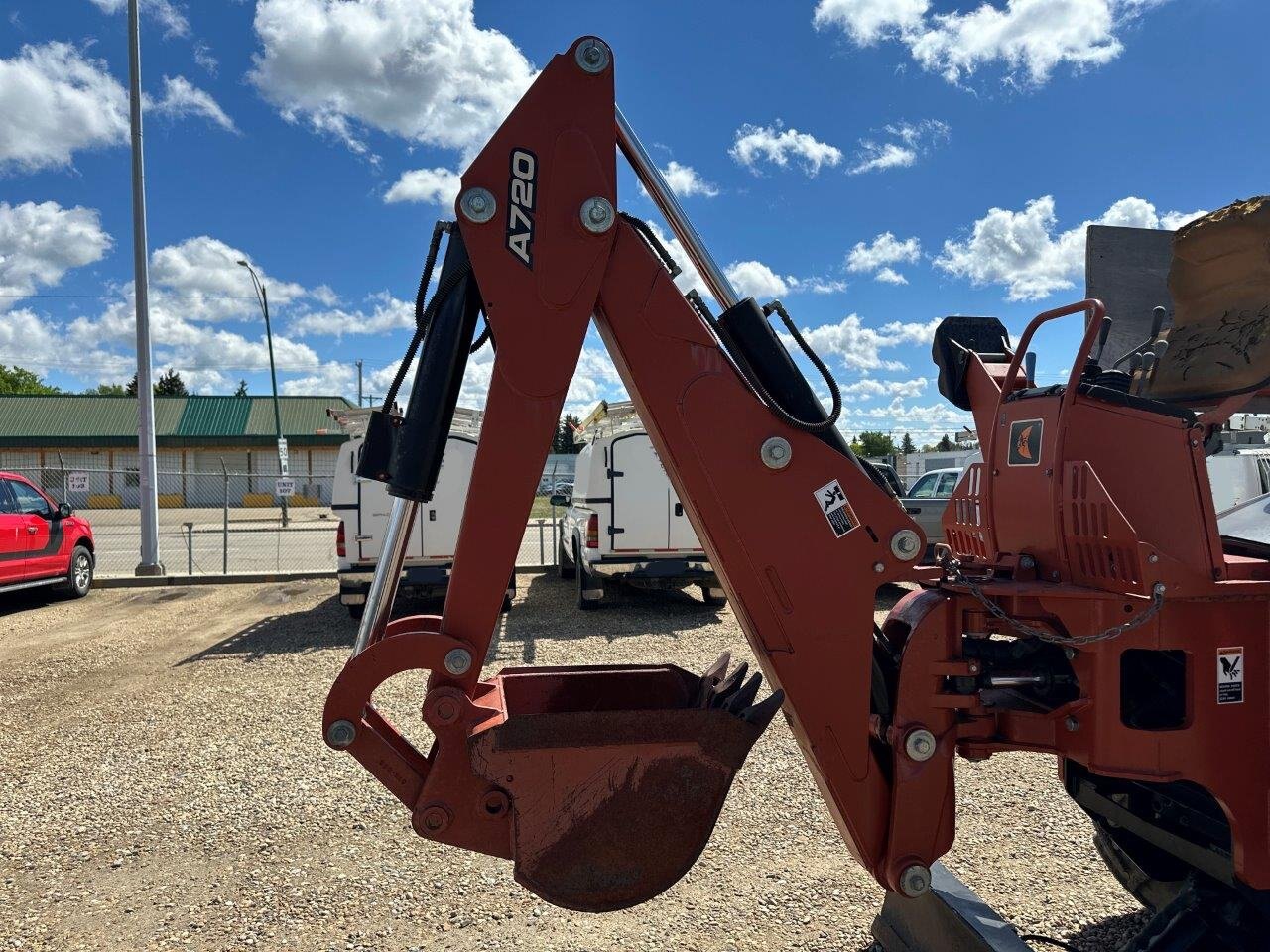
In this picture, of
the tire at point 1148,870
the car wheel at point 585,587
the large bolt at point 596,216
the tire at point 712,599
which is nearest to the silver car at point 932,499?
the tire at point 712,599

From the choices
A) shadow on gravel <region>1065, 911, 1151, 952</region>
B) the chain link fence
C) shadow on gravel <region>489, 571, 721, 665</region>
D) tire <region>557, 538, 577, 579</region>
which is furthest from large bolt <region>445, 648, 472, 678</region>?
tire <region>557, 538, 577, 579</region>

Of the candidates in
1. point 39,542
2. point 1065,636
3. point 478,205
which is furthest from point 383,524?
point 1065,636

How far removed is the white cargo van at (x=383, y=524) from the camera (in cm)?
998

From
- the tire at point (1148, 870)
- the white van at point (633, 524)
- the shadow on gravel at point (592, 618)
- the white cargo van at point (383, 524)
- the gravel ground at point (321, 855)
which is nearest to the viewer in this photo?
the tire at point (1148, 870)

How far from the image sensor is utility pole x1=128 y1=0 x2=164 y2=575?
44.3 ft

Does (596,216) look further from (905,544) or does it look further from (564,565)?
(564,565)

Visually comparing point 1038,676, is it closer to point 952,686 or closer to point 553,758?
point 952,686

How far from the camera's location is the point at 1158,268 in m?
6.89

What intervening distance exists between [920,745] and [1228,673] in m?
0.93

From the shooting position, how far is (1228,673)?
2428mm

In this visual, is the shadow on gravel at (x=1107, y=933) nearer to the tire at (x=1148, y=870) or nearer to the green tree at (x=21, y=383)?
the tire at (x=1148, y=870)

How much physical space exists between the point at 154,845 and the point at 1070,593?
4.50 metres

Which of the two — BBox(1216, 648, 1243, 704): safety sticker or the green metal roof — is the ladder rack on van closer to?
BBox(1216, 648, 1243, 704): safety sticker

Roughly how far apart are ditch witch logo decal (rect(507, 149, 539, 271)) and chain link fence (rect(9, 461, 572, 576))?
2.16 feet
